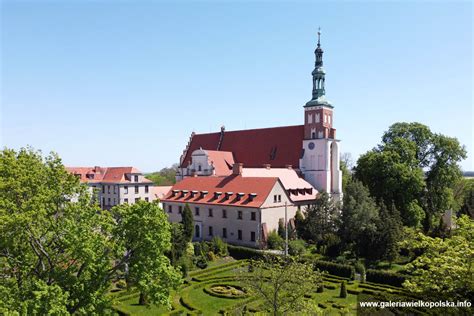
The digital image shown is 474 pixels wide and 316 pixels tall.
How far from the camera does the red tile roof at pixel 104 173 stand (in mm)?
75287

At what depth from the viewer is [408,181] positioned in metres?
53.1

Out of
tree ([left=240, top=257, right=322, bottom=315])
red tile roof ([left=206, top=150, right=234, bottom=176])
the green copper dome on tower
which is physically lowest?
tree ([left=240, top=257, right=322, bottom=315])

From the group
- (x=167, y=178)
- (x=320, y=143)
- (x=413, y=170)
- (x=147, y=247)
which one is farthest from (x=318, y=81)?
(x=167, y=178)

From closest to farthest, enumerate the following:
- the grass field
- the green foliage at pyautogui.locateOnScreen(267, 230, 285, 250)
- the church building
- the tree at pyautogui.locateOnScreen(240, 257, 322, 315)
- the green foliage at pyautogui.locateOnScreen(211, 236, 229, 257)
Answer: the tree at pyautogui.locateOnScreen(240, 257, 322, 315)
the grass field
the green foliage at pyautogui.locateOnScreen(211, 236, 229, 257)
the green foliage at pyautogui.locateOnScreen(267, 230, 285, 250)
the church building

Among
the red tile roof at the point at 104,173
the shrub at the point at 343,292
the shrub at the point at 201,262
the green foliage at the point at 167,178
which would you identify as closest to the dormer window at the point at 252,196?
the shrub at the point at 201,262

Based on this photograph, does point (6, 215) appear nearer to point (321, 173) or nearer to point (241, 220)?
point (241, 220)

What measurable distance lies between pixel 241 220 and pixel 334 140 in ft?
78.9

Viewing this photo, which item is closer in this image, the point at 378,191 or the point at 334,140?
the point at 378,191

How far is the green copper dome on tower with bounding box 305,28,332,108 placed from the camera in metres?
61.6

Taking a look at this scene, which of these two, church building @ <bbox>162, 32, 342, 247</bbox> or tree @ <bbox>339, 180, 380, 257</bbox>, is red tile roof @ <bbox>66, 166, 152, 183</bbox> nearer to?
church building @ <bbox>162, 32, 342, 247</bbox>

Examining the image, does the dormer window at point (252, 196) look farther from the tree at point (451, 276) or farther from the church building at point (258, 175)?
the tree at point (451, 276)

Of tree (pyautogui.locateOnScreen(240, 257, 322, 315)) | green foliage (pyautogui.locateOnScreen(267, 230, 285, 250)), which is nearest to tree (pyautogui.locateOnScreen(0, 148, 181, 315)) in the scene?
tree (pyautogui.locateOnScreen(240, 257, 322, 315))

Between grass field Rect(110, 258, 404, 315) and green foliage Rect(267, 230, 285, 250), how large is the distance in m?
9.17

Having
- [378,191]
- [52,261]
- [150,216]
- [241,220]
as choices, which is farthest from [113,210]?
[378,191]
